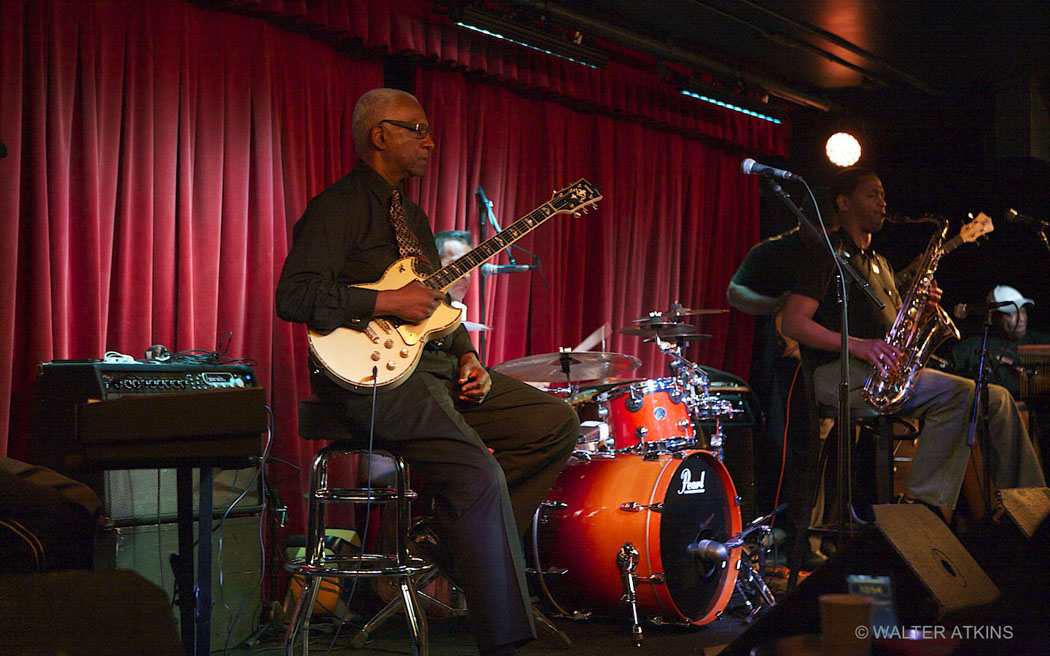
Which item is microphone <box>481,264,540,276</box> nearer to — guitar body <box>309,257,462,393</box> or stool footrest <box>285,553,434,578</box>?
guitar body <box>309,257,462,393</box>

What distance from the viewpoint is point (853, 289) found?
4.57 meters

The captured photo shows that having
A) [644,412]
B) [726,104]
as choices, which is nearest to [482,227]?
[644,412]

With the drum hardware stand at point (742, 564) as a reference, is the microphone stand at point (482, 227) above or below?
above

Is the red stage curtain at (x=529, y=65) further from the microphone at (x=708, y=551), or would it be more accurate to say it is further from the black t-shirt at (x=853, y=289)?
the microphone at (x=708, y=551)

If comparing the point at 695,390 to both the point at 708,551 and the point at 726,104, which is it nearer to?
the point at 708,551

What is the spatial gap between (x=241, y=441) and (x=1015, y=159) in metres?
7.05

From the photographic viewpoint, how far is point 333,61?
5.02 m

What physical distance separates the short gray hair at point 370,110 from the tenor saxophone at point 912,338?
245 cm

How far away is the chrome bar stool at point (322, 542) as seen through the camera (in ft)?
9.53

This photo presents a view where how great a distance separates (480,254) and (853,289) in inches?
85.8

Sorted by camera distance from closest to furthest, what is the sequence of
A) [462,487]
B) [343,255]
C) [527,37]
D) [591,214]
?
[462,487], [343,255], [527,37], [591,214]

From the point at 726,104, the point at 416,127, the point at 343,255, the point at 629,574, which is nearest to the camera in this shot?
the point at 343,255

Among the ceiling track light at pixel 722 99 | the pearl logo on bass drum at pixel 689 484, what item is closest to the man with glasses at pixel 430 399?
the pearl logo on bass drum at pixel 689 484

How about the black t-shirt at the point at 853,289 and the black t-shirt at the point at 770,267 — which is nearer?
the black t-shirt at the point at 853,289
